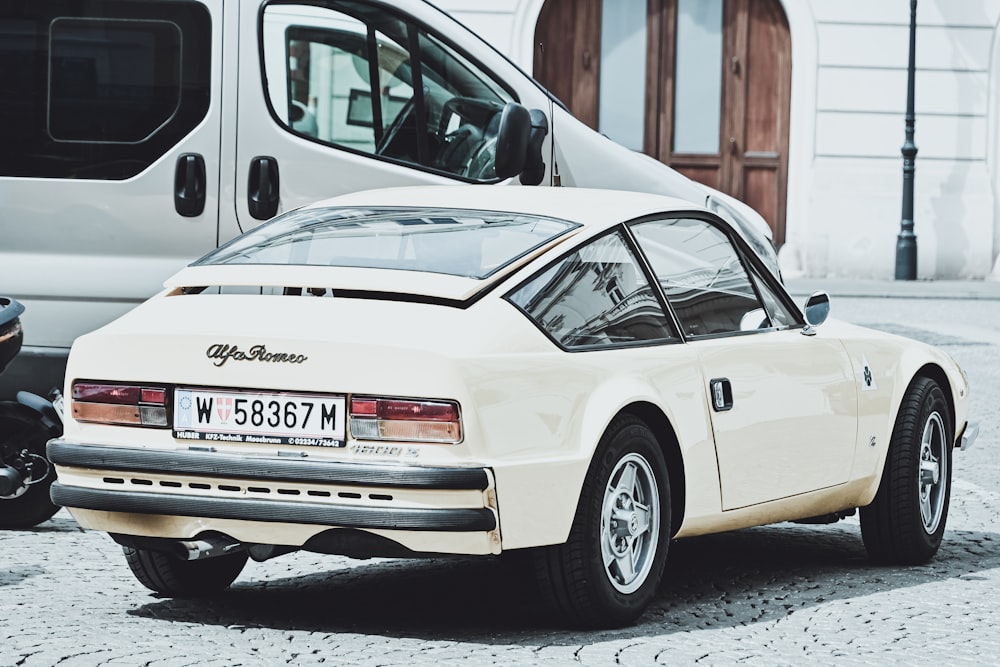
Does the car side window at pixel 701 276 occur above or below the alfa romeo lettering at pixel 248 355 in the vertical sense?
above

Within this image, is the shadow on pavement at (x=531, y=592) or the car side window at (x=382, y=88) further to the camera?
the car side window at (x=382, y=88)

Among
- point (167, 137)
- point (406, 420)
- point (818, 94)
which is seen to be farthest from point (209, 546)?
point (818, 94)

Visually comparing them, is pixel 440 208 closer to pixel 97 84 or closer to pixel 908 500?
pixel 908 500

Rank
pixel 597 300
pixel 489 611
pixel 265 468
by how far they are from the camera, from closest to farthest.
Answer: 1. pixel 265 468
2. pixel 597 300
3. pixel 489 611

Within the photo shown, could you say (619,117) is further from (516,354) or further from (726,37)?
(516,354)

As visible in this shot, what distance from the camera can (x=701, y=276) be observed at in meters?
6.16

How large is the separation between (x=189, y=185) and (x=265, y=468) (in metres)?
3.82

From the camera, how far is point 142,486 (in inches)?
204

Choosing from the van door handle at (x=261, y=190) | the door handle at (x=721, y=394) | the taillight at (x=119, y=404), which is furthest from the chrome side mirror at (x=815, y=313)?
the van door handle at (x=261, y=190)

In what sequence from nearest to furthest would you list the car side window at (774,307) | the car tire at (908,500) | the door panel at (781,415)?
the door panel at (781,415) < the car side window at (774,307) < the car tire at (908,500)

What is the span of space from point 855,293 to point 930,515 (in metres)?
15.9

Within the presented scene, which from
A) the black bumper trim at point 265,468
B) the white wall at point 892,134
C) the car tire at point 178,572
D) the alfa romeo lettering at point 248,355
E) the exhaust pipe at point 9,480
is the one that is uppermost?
the white wall at point 892,134

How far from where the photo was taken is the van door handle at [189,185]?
8578 mm

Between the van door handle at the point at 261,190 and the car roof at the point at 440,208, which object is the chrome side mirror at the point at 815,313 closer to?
the car roof at the point at 440,208
